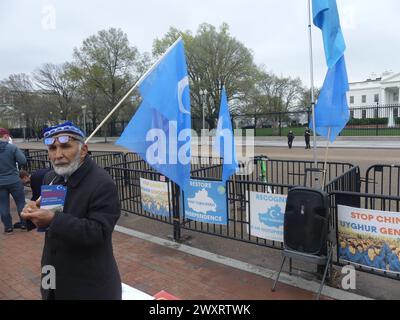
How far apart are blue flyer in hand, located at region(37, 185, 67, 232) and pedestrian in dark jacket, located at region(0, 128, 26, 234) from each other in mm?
4485

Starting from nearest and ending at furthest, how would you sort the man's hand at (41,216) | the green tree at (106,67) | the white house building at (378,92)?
the man's hand at (41,216)
the green tree at (106,67)
the white house building at (378,92)

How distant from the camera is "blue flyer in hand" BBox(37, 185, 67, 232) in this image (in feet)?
7.16

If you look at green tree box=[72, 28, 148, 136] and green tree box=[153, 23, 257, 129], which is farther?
green tree box=[72, 28, 148, 136]

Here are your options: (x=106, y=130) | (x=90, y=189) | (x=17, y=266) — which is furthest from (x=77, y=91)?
(x=90, y=189)

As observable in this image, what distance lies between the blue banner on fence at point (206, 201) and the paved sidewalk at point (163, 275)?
26.5 inches

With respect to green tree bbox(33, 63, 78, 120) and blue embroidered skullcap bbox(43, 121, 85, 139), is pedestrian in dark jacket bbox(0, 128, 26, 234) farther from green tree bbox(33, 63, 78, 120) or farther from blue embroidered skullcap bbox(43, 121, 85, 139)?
green tree bbox(33, 63, 78, 120)

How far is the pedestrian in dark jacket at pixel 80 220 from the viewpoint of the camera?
6.77 feet

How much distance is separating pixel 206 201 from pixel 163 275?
142 centimetres

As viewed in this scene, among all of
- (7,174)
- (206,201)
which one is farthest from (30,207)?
(7,174)

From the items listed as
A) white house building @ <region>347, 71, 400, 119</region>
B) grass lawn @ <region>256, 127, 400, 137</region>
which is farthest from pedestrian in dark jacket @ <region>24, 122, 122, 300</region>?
white house building @ <region>347, 71, 400, 119</region>

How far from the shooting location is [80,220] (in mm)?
2033

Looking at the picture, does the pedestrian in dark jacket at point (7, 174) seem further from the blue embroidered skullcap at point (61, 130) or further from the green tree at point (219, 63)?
the green tree at point (219, 63)

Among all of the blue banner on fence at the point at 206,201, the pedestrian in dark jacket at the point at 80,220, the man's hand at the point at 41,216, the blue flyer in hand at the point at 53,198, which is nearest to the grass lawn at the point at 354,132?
the blue banner on fence at the point at 206,201
